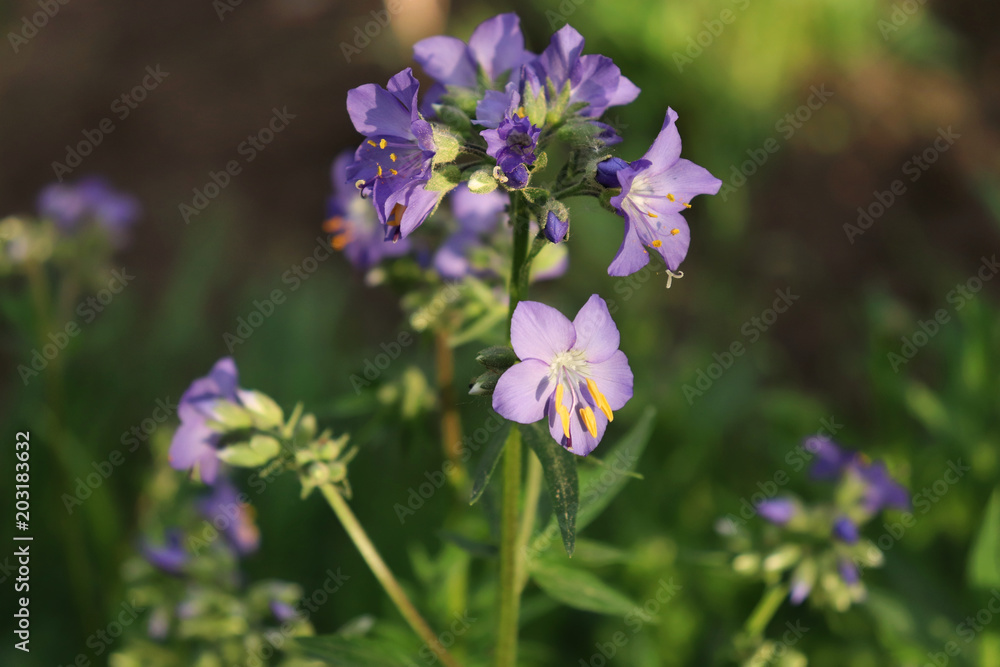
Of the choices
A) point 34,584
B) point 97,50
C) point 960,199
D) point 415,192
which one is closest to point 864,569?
point 415,192

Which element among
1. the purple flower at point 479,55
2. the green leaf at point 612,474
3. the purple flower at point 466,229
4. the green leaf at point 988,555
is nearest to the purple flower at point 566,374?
the green leaf at point 612,474

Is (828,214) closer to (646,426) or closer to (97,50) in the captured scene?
(646,426)

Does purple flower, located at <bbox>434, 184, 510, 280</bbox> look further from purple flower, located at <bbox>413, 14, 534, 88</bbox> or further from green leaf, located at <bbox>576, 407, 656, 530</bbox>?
green leaf, located at <bbox>576, 407, 656, 530</bbox>

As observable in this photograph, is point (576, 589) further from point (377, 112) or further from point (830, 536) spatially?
point (377, 112)

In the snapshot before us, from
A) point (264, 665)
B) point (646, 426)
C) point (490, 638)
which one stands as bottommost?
point (264, 665)

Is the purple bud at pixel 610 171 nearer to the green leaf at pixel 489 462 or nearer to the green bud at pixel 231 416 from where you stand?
the green leaf at pixel 489 462

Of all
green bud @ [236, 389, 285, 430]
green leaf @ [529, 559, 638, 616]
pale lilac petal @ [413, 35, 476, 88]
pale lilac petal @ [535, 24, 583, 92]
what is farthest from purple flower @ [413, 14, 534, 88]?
green leaf @ [529, 559, 638, 616]

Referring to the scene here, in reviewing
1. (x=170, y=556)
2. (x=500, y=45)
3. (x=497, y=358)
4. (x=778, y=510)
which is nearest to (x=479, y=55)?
(x=500, y=45)
